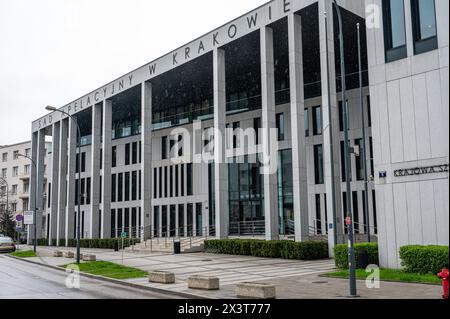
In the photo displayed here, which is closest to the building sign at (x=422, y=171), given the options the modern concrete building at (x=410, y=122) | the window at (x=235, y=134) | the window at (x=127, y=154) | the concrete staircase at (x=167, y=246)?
the modern concrete building at (x=410, y=122)

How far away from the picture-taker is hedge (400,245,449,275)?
59.8 ft

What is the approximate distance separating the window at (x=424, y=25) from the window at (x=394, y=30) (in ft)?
1.97

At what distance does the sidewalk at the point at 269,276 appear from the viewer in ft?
51.8

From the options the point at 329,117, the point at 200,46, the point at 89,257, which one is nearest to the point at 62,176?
the point at 89,257

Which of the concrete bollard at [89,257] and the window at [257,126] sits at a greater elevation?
the window at [257,126]

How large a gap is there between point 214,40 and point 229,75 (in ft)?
24.4

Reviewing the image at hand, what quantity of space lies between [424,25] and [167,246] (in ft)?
78.2

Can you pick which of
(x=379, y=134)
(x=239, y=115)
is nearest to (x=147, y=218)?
(x=239, y=115)

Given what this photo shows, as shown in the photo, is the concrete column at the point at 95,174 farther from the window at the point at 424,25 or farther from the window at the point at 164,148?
the window at the point at 424,25

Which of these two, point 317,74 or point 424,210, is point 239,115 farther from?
point 424,210

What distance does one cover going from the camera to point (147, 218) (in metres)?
42.2

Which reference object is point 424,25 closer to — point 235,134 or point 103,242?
point 235,134

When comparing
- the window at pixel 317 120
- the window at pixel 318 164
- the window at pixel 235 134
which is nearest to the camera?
the window at pixel 318 164
